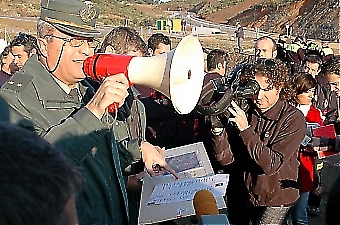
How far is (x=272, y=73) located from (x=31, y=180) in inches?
118

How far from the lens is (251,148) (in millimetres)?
3396

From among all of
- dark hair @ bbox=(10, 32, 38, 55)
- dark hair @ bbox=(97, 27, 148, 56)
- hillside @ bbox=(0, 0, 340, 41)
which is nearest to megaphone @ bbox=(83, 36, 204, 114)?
dark hair @ bbox=(97, 27, 148, 56)

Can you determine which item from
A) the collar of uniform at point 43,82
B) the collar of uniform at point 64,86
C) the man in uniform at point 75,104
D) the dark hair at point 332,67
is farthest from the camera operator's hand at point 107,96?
the dark hair at point 332,67

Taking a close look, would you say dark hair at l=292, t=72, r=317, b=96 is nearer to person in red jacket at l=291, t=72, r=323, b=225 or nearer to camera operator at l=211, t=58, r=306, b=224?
person in red jacket at l=291, t=72, r=323, b=225

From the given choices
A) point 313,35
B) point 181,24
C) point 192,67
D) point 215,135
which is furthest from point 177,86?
point 181,24

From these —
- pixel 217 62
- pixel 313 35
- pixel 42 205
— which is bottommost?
pixel 313 35

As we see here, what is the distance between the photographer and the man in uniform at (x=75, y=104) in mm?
2104

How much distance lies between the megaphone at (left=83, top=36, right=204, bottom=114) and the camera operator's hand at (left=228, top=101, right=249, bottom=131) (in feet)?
2.62

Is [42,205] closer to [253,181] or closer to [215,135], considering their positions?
[215,135]

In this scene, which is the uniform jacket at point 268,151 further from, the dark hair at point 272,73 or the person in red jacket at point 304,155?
the person in red jacket at point 304,155

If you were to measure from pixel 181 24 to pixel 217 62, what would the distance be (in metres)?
35.2

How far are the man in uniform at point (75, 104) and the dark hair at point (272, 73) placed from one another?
132 centimetres

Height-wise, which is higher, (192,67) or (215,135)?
(192,67)

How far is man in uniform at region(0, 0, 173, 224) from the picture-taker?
2104 millimetres
